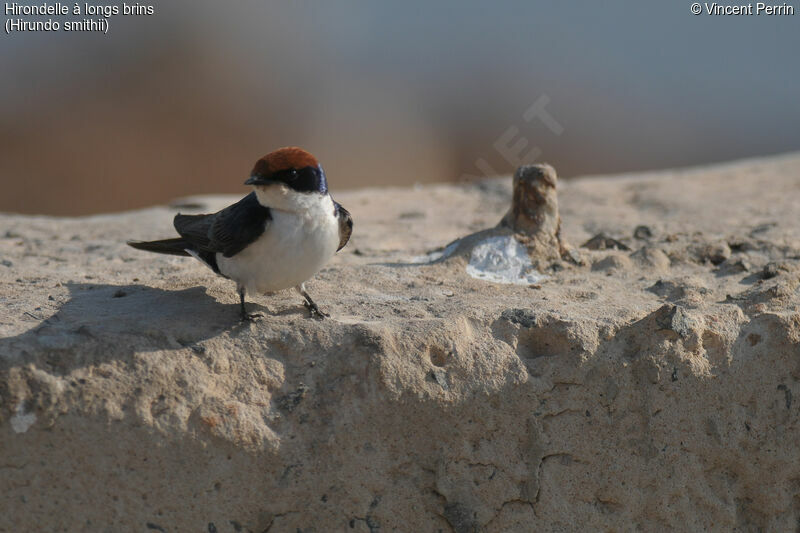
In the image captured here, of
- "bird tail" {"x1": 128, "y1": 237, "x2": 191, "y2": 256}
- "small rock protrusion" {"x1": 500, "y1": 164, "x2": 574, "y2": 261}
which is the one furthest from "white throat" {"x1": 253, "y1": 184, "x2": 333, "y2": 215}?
"small rock protrusion" {"x1": 500, "y1": 164, "x2": 574, "y2": 261}

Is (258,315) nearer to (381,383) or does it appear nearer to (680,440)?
(381,383)

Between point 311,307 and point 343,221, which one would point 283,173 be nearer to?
point 343,221

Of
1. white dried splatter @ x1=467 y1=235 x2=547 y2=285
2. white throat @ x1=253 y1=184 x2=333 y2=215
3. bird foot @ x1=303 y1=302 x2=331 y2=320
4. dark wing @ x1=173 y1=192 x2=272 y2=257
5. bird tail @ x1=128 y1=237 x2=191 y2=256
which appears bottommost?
bird foot @ x1=303 y1=302 x2=331 y2=320

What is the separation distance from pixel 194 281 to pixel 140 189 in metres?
7.20

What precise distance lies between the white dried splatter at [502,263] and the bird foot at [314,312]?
81cm

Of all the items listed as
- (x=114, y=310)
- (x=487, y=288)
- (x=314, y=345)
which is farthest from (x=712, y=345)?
(x=114, y=310)

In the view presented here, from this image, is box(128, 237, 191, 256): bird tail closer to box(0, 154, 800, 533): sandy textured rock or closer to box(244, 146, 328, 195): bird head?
box(0, 154, 800, 533): sandy textured rock

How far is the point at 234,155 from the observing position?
35.7 ft

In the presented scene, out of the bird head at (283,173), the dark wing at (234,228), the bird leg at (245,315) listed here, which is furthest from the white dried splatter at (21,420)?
the bird head at (283,173)

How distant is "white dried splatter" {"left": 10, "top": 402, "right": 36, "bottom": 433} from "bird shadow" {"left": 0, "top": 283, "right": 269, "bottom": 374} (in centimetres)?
14

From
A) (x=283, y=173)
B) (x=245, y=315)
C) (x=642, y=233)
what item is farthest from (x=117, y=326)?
(x=642, y=233)

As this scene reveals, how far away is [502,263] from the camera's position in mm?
3650

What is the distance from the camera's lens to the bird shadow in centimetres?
254

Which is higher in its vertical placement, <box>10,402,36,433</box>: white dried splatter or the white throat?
the white throat
